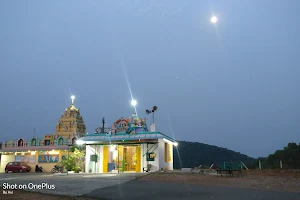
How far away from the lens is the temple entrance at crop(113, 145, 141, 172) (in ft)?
76.3

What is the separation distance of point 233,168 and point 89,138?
12.4 meters

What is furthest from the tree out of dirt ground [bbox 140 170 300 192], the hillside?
the hillside

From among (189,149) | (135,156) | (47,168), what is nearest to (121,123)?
(135,156)

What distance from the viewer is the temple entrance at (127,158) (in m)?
23.3

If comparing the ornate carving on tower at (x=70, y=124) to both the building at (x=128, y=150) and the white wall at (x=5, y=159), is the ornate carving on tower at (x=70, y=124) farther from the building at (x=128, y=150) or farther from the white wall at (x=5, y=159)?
the building at (x=128, y=150)

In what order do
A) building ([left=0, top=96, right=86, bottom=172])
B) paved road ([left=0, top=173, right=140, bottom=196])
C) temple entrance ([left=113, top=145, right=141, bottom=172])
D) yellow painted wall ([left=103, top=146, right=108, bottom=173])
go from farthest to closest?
building ([left=0, top=96, right=86, bottom=172]), temple entrance ([left=113, top=145, right=141, bottom=172]), yellow painted wall ([left=103, top=146, right=108, bottom=173]), paved road ([left=0, top=173, right=140, bottom=196])

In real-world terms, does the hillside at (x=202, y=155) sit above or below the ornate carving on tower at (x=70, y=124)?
below

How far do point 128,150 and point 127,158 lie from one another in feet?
2.32

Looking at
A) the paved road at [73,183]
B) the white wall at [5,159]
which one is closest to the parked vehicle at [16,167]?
the white wall at [5,159]

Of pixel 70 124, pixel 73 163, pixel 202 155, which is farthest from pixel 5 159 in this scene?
pixel 202 155

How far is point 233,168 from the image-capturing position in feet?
52.3

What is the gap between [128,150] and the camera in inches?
957

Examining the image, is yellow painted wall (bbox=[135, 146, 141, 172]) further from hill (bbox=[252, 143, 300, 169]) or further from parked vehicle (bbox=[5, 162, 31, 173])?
hill (bbox=[252, 143, 300, 169])

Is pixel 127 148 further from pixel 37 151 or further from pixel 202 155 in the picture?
pixel 202 155
